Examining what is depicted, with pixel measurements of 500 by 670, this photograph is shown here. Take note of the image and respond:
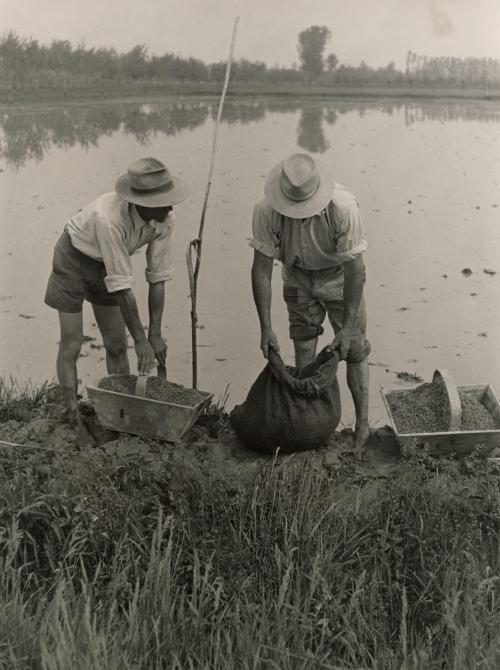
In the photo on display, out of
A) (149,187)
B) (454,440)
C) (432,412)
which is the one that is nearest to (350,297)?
(432,412)

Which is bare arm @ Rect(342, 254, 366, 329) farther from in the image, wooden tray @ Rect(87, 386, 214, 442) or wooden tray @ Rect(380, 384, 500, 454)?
wooden tray @ Rect(87, 386, 214, 442)

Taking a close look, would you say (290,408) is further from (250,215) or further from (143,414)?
(250,215)

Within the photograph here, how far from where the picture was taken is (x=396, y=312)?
19.8ft

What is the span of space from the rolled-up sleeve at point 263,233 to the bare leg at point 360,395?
0.83 meters

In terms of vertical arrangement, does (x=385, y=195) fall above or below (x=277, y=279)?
above

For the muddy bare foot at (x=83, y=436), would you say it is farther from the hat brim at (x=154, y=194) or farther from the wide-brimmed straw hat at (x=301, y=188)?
the wide-brimmed straw hat at (x=301, y=188)

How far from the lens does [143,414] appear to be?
172 inches

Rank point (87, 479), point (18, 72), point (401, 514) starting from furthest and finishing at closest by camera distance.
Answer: point (18, 72) → point (87, 479) → point (401, 514)

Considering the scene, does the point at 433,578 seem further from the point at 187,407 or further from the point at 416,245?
the point at 416,245

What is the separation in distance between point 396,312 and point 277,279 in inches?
43.2

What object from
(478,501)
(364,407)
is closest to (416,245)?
(364,407)

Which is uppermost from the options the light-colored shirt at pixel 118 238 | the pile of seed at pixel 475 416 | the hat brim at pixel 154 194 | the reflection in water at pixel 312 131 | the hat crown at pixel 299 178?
the reflection in water at pixel 312 131

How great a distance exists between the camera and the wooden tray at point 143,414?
169 inches

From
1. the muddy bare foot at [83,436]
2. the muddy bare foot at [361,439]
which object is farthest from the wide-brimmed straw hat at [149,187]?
the muddy bare foot at [361,439]
